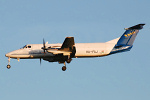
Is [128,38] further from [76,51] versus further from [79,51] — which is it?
[76,51]

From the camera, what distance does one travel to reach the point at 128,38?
1969 inches

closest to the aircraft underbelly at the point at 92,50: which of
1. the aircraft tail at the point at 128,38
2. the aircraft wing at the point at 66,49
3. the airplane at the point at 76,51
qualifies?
the airplane at the point at 76,51

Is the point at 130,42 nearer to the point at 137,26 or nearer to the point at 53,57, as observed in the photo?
the point at 137,26

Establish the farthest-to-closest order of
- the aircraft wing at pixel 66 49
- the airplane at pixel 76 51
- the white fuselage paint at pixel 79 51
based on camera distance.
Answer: the white fuselage paint at pixel 79 51, the airplane at pixel 76 51, the aircraft wing at pixel 66 49

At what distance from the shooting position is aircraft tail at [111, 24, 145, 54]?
48.8 m

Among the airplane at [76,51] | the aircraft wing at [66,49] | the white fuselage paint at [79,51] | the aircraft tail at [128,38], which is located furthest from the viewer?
the aircraft tail at [128,38]

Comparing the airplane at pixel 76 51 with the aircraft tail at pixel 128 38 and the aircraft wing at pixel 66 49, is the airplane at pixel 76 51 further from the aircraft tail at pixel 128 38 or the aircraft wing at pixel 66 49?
the aircraft wing at pixel 66 49

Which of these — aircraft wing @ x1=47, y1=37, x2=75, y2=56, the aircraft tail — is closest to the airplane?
the aircraft tail

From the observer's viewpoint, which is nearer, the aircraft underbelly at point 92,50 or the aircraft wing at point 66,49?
the aircraft wing at point 66,49

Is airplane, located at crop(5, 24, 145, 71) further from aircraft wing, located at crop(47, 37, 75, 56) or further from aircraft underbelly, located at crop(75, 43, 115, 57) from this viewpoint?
aircraft wing, located at crop(47, 37, 75, 56)

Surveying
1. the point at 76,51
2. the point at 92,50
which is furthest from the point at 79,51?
the point at 92,50

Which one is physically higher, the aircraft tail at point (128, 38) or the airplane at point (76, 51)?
the aircraft tail at point (128, 38)

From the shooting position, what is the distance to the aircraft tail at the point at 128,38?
48.8 metres

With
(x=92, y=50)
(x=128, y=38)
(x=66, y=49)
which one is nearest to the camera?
(x=66, y=49)
